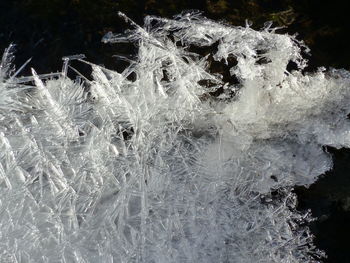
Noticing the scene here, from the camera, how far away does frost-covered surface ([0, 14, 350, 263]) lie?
1703mm

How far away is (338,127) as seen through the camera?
186 centimetres

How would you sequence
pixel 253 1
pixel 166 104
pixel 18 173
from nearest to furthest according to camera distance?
pixel 18 173
pixel 166 104
pixel 253 1

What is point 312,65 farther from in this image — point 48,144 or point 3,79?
point 3,79

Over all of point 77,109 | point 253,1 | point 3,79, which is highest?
point 253,1

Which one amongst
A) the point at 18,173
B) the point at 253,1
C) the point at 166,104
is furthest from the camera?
the point at 253,1

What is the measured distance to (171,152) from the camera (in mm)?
1812

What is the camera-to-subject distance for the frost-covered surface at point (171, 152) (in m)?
1.70

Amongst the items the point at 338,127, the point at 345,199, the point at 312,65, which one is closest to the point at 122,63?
the point at 312,65

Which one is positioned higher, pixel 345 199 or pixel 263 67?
pixel 263 67

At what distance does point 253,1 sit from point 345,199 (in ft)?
3.16

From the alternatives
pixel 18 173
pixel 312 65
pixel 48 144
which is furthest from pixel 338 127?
pixel 18 173

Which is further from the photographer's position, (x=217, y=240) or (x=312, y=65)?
(x=312, y=65)

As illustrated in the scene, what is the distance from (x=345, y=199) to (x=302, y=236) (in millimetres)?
253

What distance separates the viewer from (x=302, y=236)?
1.80 m
